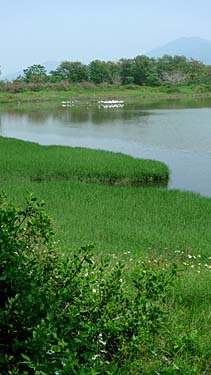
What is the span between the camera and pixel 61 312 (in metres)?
2.74

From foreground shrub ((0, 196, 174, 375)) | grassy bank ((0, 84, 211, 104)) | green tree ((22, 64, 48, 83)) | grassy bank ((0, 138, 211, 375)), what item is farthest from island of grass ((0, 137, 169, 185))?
green tree ((22, 64, 48, 83))

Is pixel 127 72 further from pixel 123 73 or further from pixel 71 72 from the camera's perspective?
pixel 71 72

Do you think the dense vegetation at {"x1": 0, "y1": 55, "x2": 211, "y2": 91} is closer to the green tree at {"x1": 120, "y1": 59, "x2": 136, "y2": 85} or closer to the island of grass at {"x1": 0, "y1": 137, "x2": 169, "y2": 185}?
the green tree at {"x1": 120, "y1": 59, "x2": 136, "y2": 85}

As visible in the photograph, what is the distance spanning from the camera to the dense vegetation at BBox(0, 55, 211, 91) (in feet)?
252

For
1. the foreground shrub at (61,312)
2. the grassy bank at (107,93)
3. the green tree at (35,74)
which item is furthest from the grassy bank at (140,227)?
the green tree at (35,74)

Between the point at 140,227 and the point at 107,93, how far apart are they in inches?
2502

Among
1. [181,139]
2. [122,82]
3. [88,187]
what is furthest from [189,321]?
[122,82]

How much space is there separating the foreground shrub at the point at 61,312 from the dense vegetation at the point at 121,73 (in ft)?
240

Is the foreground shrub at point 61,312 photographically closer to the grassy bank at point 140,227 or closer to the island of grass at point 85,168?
the grassy bank at point 140,227

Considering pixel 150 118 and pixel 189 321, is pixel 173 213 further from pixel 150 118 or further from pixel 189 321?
pixel 150 118

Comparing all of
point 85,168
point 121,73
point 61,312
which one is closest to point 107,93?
point 121,73

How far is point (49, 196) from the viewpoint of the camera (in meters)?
12.6

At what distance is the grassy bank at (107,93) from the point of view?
2557 inches

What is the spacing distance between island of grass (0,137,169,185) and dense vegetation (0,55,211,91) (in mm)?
57953
